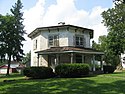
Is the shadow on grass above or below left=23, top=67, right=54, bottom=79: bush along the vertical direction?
below

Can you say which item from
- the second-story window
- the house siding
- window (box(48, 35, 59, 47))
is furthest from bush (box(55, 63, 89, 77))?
the second-story window

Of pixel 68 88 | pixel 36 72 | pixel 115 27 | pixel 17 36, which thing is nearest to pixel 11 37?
pixel 17 36

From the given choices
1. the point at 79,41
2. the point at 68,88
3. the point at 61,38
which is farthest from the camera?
the point at 79,41

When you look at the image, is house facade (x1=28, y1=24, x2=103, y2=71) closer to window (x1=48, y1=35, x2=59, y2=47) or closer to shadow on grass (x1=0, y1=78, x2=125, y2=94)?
window (x1=48, y1=35, x2=59, y2=47)

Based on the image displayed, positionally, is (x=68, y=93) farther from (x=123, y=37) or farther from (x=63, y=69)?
(x=123, y=37)

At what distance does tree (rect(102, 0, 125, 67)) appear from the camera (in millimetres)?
50562

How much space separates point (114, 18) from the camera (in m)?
52.7

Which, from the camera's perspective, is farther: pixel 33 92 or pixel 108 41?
pixel 108 41

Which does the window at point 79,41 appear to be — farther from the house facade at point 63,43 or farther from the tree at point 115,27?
the tree at point 115,27

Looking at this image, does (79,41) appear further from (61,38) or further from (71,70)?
(71,70)

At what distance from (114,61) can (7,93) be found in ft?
201

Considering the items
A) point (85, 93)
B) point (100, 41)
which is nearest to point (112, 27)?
point (100, 41)

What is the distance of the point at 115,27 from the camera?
51000 mm

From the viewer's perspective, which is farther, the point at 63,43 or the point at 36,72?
the point at 63,43
